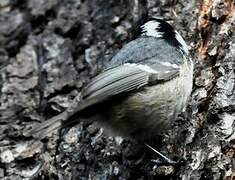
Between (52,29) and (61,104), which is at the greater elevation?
(52,29)

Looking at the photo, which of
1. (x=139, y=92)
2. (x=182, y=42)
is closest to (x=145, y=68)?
(x=139, y=92)

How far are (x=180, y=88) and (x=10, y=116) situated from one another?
3.84 feet

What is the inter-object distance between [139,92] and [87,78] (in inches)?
25.0

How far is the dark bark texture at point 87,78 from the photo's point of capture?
8.90ft

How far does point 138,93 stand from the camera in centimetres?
291

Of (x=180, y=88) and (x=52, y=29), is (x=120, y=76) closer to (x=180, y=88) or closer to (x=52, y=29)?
(x=180, y=88)

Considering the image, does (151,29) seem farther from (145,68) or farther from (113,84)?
(113,84)

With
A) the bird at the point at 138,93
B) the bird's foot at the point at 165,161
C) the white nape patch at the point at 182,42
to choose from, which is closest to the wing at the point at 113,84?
the bird at the point at 138,93

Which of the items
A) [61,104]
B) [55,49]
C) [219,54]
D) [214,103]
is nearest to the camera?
[214,103]

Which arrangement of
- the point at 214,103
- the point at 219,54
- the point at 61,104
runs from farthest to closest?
1. the point at 61,104
2. the point at 219,54
3. the point at 214,103

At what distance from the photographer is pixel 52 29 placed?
150 inches

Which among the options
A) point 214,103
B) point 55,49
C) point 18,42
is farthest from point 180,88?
point 18,42

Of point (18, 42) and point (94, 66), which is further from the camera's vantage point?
point (18, 42)

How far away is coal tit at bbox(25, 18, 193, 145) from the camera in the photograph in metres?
2.80
